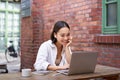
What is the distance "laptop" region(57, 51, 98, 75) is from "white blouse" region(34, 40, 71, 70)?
0.98 ft

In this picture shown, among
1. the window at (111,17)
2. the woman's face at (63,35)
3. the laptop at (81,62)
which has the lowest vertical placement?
the laptop at (81,62)

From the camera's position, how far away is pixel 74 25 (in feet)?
13.9

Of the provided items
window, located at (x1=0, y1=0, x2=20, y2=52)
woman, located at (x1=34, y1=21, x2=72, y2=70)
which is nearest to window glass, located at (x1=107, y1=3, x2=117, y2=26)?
woman, located at (x1=34, y1=21, x2=72, y2=70)

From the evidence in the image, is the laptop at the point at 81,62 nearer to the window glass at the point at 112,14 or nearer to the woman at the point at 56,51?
the woman at the point at 56,51

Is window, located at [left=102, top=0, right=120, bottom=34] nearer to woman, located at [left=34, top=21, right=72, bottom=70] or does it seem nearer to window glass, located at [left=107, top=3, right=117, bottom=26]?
window glass, located at [left=107, top=3, right=117, bottom=26]

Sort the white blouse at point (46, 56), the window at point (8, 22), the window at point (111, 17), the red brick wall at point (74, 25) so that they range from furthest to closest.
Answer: the window at point (8, 22), the red brick wall at point (74, 25), the window at point (111, 17), the white blouse at point (46, 56)

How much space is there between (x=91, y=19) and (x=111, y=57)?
0.70 meters

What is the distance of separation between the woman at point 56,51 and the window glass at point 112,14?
1.03 m

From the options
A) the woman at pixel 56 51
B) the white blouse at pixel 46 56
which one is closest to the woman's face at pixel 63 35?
the woman at pixel 56 51

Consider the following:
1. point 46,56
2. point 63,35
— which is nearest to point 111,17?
point 63,35

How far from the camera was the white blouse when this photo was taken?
2.70m

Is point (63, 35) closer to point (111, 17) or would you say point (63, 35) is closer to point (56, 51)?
point (56, 51)

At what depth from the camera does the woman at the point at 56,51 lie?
2.70m

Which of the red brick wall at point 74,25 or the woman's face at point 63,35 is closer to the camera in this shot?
the woman's face at point 63,35
